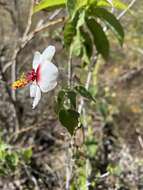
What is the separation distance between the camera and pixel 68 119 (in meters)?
1.39

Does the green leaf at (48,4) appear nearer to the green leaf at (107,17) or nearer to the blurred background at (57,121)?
the green leaf at (107,17)

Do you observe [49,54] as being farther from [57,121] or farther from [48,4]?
[57,121]

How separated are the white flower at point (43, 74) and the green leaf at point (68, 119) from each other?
10cm

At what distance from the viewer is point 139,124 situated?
3.07 metres

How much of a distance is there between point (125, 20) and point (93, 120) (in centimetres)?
83

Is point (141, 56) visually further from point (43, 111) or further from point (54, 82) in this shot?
point (54, 82)

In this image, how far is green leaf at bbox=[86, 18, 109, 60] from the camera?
166 cm

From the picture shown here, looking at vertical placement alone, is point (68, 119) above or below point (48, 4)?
below

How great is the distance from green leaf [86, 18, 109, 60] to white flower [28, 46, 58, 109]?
35cm

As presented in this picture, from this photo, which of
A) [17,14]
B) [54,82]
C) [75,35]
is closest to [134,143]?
[17,14]

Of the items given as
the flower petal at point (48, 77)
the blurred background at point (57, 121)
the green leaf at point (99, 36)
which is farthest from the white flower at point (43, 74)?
the blurred background at point (57, 121)

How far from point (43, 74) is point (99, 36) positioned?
488 millimetres

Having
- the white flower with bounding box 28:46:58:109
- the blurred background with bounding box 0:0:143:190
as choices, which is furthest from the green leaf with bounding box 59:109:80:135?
the blurred background with bounding box 0:0:143:190

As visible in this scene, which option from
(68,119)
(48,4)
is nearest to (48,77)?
(68,119)
